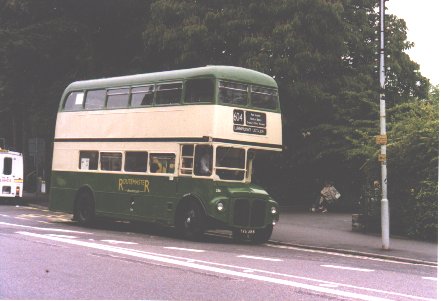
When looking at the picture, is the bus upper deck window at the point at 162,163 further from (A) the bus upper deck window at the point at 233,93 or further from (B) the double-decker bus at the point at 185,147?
(A) the bus upper deck window at the point at 233,93

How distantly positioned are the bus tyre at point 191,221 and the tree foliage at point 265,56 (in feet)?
23.8

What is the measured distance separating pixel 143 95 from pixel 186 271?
9224 millimetres

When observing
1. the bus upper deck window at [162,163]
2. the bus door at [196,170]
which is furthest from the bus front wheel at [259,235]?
the bus upper deck window at [162,163]

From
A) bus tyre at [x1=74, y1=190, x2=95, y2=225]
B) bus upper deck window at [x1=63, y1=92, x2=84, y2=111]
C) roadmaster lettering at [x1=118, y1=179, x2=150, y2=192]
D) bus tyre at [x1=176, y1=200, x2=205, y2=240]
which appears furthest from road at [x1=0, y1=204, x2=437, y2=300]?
bus upper deck window at [x1=63, y1=92, x2=84, y2=111]

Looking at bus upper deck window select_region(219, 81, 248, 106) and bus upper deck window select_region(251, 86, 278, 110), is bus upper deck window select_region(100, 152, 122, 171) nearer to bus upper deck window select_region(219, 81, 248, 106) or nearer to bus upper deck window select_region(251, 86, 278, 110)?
bus upper deck window select_region(219, 81, 248, 106)

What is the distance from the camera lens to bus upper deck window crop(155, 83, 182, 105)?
18.4 m

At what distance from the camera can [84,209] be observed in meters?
21.8

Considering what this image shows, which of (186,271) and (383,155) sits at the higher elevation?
(383,155)

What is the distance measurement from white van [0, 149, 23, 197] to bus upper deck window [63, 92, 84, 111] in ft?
36.7

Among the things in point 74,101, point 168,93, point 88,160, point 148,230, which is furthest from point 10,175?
point 168,93

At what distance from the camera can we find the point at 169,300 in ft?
27.6

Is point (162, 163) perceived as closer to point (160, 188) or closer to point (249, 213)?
point (160, 188)

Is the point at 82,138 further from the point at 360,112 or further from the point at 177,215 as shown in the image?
the point at 360,112

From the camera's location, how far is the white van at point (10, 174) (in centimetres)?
3219
